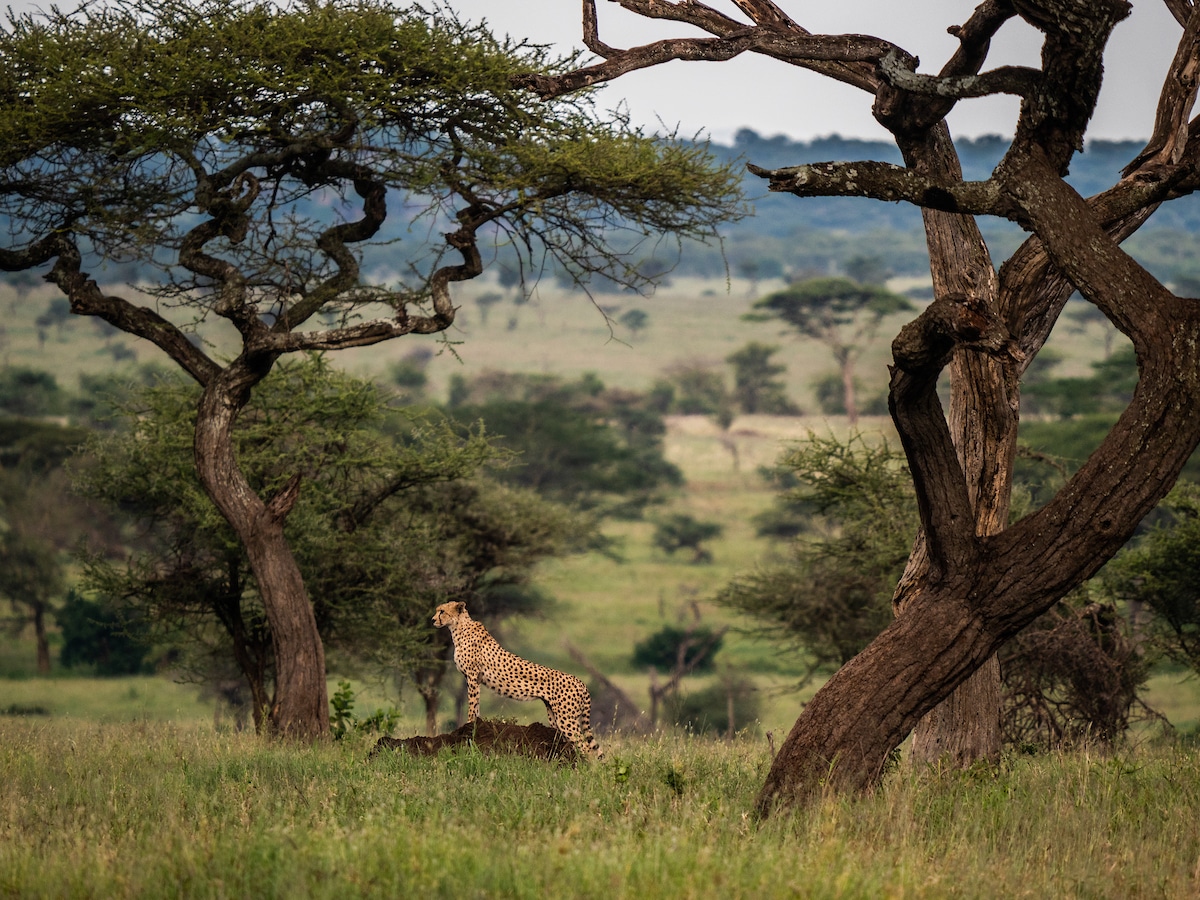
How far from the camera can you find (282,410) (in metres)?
16.0

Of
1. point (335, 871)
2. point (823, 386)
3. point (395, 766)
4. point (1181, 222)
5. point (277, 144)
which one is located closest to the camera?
point (335, 871)

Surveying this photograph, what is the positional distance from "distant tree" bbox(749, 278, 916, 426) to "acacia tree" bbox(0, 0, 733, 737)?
42.6 meters

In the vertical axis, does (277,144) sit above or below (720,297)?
below

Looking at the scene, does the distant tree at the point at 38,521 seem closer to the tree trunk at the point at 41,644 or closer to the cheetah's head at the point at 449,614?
the tree trunk at the point at 41,644

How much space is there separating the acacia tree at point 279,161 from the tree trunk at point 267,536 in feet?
0.06

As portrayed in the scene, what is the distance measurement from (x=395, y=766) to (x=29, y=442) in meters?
34.0

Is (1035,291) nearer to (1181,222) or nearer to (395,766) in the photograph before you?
(395,766)

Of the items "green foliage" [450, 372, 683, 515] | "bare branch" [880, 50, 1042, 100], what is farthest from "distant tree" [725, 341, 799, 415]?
"bare branch" [880, 50, 1042, 100]

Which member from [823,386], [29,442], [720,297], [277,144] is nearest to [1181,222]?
[720,297]

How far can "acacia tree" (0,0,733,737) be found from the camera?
10859 millimetres

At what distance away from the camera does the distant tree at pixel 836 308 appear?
2173 inches

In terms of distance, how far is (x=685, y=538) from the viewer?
1943 inches

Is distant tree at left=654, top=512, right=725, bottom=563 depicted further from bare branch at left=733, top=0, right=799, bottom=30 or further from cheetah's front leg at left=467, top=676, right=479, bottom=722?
bare branch at left=733, top=0, right=799, bottom=30

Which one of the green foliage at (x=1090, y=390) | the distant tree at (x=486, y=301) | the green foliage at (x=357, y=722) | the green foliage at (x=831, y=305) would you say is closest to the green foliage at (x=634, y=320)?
the distant tree at (x=486, y=301)
